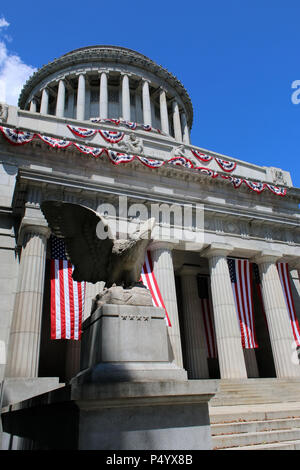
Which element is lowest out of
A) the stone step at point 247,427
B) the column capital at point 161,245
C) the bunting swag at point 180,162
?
the stone step at point 247,427

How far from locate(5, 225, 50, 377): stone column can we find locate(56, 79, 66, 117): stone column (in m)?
28.0

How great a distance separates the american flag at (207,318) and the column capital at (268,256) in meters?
4.26

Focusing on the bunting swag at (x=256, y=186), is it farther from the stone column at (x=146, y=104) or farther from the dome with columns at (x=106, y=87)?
the dome with columns at (x=106, y=87)

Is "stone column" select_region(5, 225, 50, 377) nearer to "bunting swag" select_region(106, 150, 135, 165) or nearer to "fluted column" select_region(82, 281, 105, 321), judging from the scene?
"fluted column" select_region(82, 281, 105, 321)

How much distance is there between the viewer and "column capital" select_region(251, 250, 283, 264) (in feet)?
72.1

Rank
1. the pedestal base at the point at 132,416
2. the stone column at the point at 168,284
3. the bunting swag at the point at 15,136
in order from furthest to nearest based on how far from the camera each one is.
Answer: the bunting swag at the point at 15,136, the stone column at the point at 168,284, the pedestal base at the point at 132,416

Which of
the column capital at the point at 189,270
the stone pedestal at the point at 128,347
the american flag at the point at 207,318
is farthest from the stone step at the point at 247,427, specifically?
the column capital at the point at 189,270

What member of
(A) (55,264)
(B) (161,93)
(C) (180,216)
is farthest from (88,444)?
(B) (161,93)

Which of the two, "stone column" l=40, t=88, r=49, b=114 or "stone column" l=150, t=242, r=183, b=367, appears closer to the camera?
"stone column" l=150, t=242, r=183, b=367

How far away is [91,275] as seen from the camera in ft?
23.5

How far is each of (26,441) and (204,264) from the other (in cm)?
1853

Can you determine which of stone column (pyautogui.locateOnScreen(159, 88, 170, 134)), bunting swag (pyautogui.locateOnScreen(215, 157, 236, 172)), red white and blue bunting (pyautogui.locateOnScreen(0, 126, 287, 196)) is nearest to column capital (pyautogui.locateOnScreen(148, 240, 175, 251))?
red white and blue bunting (pyautogui.locateOnScreen(0, 126, 287, 196))

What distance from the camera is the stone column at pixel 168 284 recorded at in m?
17.7
